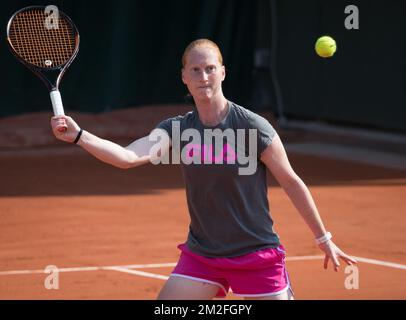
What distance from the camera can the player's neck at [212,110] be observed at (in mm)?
4891

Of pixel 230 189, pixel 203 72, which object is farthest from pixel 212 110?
pixel 230 189

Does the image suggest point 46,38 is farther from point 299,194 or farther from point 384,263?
point 384,263

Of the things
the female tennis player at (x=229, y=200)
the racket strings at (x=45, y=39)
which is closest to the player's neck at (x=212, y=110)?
the female tennis player at (x=229, y=200)

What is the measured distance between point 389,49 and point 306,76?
1822 mm

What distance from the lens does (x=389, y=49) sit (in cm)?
1435

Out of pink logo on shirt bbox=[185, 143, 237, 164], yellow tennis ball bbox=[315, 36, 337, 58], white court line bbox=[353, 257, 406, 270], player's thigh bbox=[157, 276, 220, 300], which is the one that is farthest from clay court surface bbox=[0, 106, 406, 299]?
pink logo on shirt bbox=[185, 143, 237, 164]

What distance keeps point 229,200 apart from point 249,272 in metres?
0.34

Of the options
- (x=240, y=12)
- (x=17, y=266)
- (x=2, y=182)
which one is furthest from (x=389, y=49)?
(x=17, y=266)

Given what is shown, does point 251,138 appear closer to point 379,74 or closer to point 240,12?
point 379,74

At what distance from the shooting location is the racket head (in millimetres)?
5582

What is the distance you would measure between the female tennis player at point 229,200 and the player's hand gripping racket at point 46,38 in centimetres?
83

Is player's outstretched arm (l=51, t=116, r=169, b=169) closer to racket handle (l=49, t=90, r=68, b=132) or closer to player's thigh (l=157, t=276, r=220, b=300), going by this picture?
racket handle (l=49, t=90, r=68, b=132)

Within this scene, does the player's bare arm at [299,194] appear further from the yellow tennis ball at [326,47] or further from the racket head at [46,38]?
the yellow tennis ball at [326,47]

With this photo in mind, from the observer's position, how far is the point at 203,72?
4836 mm
